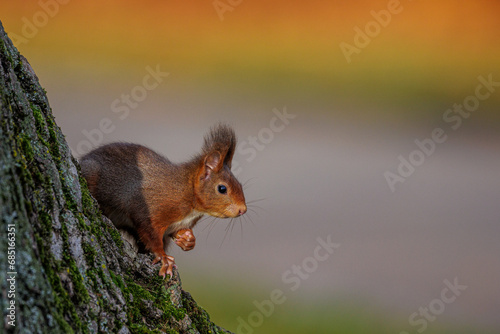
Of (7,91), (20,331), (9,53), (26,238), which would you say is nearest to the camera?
(20,331)

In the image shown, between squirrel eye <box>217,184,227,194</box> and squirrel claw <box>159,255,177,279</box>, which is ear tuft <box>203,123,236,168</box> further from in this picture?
squirrel claw <box>159,255,177,279</box>

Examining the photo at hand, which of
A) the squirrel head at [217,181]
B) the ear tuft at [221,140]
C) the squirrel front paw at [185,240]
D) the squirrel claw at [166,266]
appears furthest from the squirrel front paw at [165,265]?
the ear tuft at [221,140]

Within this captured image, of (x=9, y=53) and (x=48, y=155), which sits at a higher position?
(x=9, y=53)

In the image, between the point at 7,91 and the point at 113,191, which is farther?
the point at 113,191

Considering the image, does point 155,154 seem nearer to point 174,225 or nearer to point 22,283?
point 174,225

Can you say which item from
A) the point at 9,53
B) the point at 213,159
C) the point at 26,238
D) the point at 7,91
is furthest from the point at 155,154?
the point at 26,238

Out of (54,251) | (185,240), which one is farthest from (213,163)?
(54,251)

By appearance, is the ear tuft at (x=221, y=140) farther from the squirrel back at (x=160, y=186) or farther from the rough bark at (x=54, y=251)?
the rough bark at (x=54, y=251)
